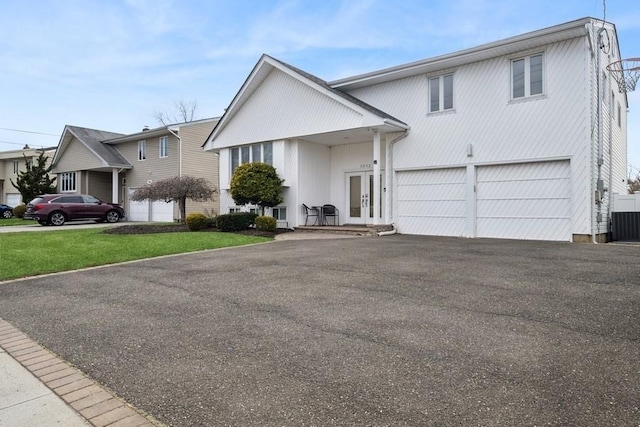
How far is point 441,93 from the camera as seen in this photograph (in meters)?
14.5

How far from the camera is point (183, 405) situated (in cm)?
288

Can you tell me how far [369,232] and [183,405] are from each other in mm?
11809

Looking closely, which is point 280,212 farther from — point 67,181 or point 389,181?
point 67,181

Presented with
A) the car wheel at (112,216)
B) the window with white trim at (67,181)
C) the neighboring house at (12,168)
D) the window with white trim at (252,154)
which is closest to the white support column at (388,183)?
the window with white trim at (252,154)

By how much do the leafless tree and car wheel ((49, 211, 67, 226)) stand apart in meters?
28.4

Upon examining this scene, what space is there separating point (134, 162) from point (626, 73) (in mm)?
27606

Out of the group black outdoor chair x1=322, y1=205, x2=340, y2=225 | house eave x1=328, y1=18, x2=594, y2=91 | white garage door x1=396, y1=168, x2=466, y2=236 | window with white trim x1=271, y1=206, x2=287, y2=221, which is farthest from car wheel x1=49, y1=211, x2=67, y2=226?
white garage door x1=396, y1=168, x2=466, y2=236

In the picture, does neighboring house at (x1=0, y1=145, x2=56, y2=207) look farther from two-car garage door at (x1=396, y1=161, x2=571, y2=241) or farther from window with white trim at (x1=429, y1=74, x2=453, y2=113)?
window with white trim at (x1=429, y1=74, x2=453, y2=113)

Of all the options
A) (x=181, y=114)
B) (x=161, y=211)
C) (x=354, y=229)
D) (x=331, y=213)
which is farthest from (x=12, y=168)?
(x=354, y=229)

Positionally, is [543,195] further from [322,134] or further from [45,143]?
[45,143]

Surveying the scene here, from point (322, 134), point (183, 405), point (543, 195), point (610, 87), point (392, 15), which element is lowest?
point (183, 405)

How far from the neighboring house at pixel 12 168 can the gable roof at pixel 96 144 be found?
34.9ft

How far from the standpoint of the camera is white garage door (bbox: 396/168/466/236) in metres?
14.1

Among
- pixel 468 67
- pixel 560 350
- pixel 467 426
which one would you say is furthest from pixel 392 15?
pixel 467 426
